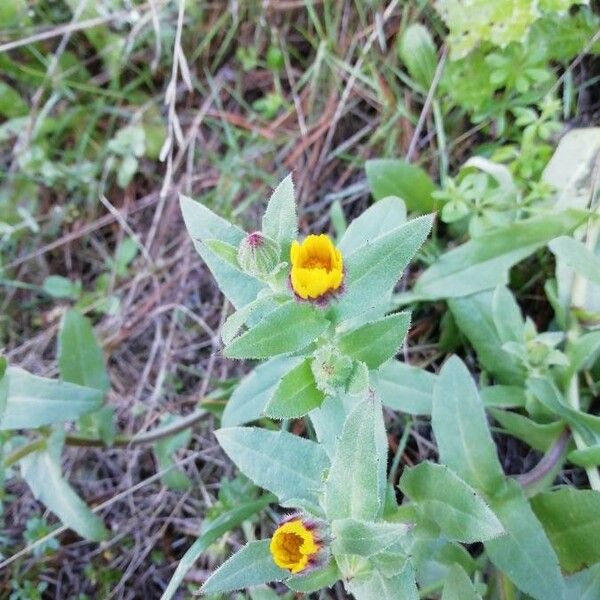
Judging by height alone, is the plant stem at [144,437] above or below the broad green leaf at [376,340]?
below

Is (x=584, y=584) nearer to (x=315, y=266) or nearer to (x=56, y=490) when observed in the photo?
(x=315, y=266)

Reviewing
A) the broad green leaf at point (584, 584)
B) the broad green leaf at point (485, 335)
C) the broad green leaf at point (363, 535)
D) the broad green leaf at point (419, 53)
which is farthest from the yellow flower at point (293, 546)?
the broad green leaf at point (419, 53)

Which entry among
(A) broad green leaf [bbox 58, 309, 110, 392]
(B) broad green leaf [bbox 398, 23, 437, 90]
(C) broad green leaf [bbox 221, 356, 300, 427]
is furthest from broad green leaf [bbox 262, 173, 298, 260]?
(B) broad green leaf [bbox 398, 23, 437, 90]

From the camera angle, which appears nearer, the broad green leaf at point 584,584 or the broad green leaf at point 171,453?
the broad green leaf at point 584,584

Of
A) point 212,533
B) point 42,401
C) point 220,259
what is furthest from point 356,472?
point 42,401

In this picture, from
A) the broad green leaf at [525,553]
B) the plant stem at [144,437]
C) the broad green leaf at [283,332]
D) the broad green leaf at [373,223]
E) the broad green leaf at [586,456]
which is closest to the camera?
the broad green leaf at [283,332]

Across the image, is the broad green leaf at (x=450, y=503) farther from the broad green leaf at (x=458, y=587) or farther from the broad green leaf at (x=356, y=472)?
the broad green leaf at (x=356, y=472)

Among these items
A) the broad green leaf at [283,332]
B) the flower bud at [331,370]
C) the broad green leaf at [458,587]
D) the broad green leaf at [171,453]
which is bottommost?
the broad green leaf at [171,453]
